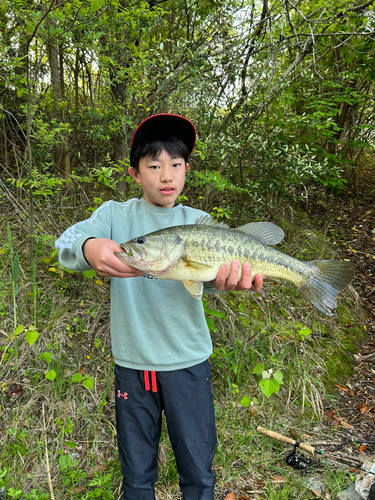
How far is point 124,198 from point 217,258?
8.15ft

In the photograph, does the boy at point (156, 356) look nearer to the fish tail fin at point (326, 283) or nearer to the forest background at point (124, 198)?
the fish tail fin at point (326, 283)

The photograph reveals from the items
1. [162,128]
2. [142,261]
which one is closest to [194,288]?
[142,261]

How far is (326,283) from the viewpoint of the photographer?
222 centimetres

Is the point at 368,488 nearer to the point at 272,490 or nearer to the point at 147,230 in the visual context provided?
the point at 272,490

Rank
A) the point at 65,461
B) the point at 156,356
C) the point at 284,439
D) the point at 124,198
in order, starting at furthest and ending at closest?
the point at 124,198, the point at 284,439, the point at 65,461, the point at 156,356

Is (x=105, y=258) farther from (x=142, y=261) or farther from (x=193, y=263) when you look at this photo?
(x=193, y=263)

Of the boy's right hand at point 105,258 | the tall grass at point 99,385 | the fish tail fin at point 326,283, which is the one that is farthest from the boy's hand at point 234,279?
the tall grass at point 99,385

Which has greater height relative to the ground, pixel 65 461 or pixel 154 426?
pixel 154 426

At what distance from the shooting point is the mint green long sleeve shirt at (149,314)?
204 cm

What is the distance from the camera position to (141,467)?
2084mm

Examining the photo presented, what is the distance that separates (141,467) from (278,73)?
5.72m

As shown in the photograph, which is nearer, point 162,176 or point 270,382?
point 162,176

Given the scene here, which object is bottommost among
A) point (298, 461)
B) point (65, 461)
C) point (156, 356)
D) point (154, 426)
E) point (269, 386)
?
point (298, 461)

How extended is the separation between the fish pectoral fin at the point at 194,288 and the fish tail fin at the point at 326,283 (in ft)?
2.55
